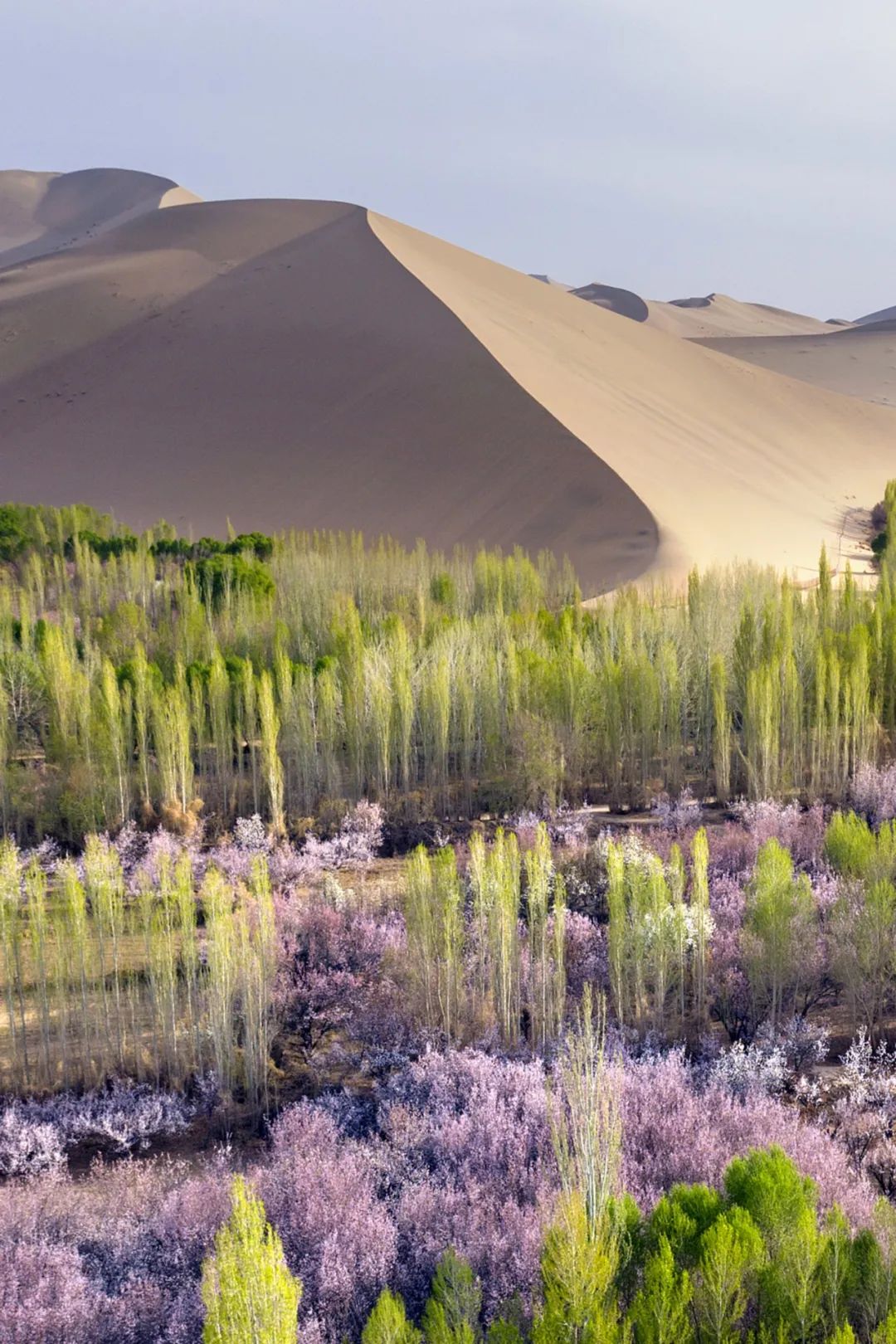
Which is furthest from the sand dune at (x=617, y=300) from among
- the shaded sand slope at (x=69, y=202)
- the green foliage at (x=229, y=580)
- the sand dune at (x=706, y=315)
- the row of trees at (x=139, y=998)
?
the row of trees at (x=139, y=998)

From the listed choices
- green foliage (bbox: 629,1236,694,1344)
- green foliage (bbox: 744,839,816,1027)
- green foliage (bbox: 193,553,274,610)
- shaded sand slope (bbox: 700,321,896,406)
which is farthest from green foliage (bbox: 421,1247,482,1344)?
shaded sand slope (bbox: 700,321,896,406)

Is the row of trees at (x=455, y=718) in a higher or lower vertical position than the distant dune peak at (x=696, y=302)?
lower

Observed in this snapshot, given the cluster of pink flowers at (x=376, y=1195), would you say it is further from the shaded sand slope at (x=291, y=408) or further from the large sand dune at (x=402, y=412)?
the large sand dune at (x=402, y=412)

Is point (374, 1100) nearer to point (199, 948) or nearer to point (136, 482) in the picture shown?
point (199, 948)

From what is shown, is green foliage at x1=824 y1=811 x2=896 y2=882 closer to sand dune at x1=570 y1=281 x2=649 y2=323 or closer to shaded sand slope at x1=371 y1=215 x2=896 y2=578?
shaded sand slope at x1=371 y1=215 x2=896 y2=578

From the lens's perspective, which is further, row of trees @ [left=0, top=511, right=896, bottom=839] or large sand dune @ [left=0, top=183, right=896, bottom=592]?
large sand dune @ [left=0, top=183, right=896, bottom=592]

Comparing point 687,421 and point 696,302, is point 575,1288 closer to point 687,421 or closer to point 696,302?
point 687,421
